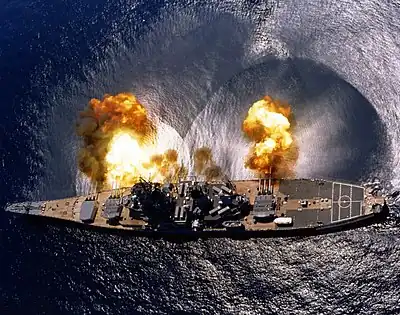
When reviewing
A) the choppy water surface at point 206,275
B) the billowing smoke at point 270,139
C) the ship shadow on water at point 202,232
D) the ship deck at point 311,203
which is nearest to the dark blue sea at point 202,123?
the choppy water surface at point 206,275

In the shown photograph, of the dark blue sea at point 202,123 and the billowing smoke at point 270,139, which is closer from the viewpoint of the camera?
the dark blue sea at point 202,123

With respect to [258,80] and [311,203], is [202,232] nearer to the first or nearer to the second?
[311,203]

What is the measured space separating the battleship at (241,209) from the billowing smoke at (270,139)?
4.61 metres

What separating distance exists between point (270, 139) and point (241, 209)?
18726 millimetres

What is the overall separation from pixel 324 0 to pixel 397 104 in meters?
41.0

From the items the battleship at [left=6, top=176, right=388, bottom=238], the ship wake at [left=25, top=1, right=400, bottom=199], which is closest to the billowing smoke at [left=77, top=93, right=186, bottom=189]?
Result: the ship wake at [left=25, top=1, right=400, bottom=199]

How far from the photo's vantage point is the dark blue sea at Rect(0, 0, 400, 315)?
129125 millimetres

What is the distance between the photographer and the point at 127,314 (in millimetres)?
130375

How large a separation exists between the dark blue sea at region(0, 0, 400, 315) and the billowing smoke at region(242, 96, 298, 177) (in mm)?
2663

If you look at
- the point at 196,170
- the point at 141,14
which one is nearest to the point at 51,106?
the point at 141,14

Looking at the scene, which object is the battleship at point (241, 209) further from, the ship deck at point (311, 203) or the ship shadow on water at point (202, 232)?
the ship shadow on water at point (202, 232)

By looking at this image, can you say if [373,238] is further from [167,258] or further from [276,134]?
[167,258]

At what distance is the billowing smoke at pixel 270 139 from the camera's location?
474 feet

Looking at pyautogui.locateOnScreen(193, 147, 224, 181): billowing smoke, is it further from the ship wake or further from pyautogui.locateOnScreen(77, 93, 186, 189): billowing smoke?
pyautogui.locateOnScreen(77, 93, 186, 189): billowing smoke
